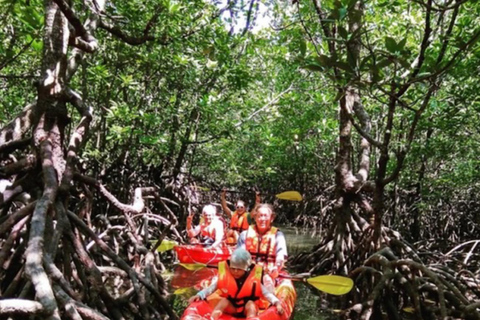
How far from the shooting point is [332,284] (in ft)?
15.3

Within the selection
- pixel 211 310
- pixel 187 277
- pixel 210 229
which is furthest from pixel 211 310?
pixel 210 229

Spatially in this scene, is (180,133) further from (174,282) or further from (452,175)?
(452,175)

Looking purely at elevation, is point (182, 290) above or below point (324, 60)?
below

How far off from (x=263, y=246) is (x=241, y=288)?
1745mm

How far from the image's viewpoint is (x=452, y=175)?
8.27 m

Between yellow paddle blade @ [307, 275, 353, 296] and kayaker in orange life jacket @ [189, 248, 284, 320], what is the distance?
2.95 feet

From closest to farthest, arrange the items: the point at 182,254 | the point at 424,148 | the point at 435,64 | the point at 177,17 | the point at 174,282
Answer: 1. the point at 435,64
2. the point at 177,17
3. the point at 174,282
4. the point at 182,254
5. the point at 424,148

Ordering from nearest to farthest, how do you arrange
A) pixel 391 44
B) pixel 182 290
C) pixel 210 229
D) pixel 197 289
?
1. pixel 391 44
2. pixel 197 289
3. pixel 182 290
4. pixel 210 229

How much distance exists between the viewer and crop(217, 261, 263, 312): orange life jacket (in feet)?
12.9

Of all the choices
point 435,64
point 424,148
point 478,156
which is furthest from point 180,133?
point 435,64

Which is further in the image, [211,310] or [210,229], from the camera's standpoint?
[210,229]

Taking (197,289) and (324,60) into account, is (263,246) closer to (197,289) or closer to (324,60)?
(197,289)

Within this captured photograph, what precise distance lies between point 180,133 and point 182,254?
2.81m

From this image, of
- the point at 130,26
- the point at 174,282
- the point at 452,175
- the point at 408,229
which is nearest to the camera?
the point at 130,26
